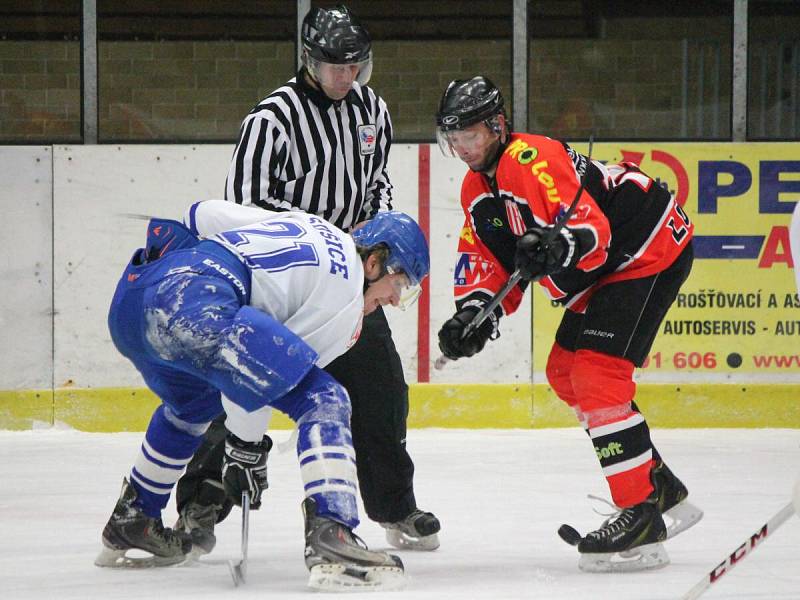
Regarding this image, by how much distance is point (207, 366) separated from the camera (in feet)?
8.38

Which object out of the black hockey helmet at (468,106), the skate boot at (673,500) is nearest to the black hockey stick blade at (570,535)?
the skate boot at (673,500)

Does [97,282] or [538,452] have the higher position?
[97,282]

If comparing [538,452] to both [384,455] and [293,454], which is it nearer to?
[293,454]

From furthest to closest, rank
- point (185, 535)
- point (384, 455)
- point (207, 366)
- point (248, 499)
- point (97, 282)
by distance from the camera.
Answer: point (97, 282) < point (384, 455) < point (185, 535) < point (248, 499) < point (207, 366)

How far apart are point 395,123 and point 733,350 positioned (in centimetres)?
180

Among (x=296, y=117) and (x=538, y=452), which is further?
(x=538, y=452)

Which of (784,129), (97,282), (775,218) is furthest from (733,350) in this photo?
(97,282)

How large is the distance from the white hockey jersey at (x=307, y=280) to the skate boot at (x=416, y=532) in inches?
28.0

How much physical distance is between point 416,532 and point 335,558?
0.74 m

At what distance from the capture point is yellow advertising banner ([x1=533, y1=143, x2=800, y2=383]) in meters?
5.50

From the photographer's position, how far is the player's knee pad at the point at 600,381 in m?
2.98

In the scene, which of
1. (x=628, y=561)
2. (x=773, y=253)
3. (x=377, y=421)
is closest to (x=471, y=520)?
(x=377, y=421)

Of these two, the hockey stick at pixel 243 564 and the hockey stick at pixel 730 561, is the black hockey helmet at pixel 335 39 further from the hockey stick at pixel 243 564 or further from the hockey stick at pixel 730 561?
the hockey stick at pixel 730 561

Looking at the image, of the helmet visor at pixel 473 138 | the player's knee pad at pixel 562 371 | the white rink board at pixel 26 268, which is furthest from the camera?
the white rink board at pixel 26 268
